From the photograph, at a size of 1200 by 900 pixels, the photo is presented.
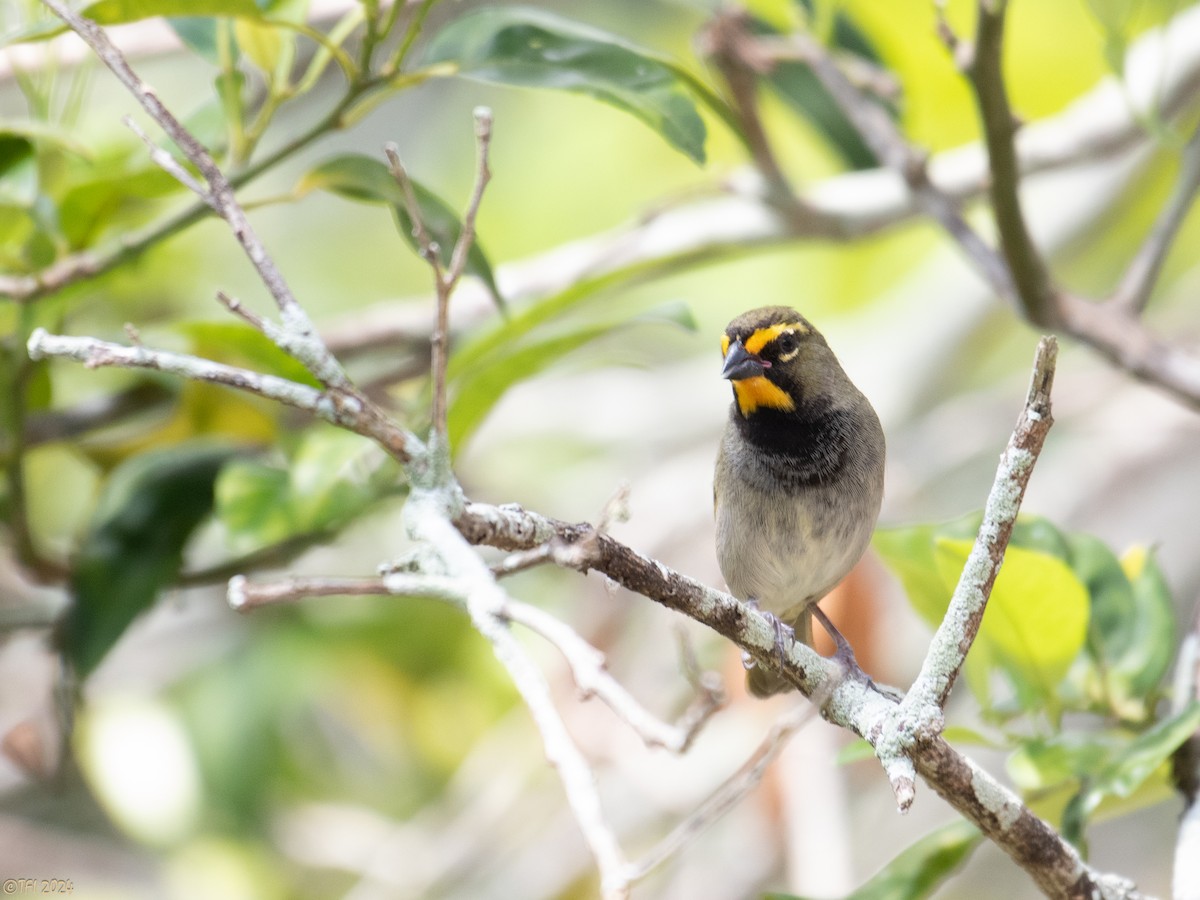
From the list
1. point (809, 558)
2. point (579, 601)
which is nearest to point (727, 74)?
point (809, 558)

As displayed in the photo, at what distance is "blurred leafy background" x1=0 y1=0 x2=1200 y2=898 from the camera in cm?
271

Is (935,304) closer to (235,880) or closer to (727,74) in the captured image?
(727,74)

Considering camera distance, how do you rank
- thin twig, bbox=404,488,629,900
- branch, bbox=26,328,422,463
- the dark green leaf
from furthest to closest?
the dark green leaf
branch, bbox=26,328,422,463
thin twig, bbox=404,488,629,900

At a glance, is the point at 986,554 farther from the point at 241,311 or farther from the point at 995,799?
the point at 241,311

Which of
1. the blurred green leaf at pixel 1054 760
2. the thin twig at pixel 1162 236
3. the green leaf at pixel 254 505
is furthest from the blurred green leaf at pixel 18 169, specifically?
the thin twig at pixel 1162 236

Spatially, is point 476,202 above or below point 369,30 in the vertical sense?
below

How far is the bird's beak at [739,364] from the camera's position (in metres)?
3.05

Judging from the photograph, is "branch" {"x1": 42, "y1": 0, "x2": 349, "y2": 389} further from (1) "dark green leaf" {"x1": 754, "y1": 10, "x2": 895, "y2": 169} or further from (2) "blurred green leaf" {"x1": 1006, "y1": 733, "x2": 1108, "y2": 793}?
(1) "dark green leaf" {"x1": 754, "y1": 10, "x2": 895, "y2": 169}

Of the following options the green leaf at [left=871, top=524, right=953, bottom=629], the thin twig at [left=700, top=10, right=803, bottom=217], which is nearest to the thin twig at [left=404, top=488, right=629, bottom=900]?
the green leaf at [left=871, top=524, right=953, bottom=629]

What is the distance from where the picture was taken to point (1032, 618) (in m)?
2.51

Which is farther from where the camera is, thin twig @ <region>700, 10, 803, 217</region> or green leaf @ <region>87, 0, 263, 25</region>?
thin twig @ <region>700, 10, 803, 217</region>

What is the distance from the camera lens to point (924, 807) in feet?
16.4

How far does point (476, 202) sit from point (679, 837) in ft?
2.79

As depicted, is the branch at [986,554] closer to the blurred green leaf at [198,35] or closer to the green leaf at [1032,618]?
the green leaf at [1032,618]
